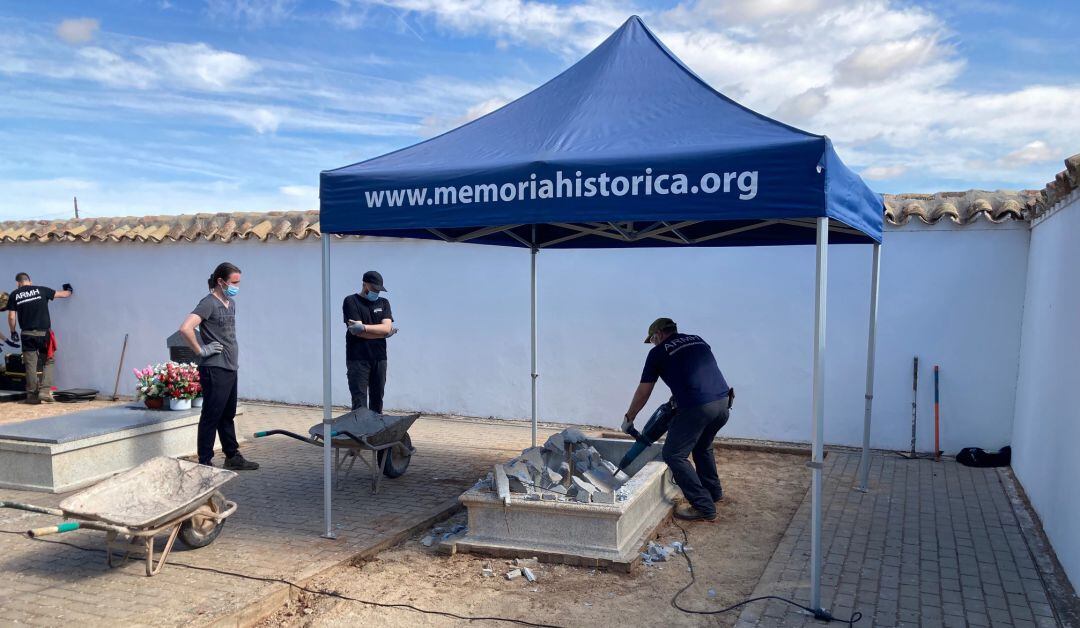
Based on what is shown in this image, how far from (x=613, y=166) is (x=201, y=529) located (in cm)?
344

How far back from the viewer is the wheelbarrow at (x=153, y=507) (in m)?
4.12

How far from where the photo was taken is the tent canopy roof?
13.3 feet

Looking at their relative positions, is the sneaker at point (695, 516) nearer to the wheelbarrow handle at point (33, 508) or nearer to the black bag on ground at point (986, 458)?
the black bag on ground at point (986, 458)

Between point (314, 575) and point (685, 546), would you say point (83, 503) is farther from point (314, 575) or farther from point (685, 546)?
point (685, 546)

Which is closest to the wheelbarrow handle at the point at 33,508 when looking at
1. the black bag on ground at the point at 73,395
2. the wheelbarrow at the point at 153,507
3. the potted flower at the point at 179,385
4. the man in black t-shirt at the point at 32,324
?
the wheelbarrow at the point at 153,507

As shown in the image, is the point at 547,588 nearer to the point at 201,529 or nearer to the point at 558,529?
the point at 558,529

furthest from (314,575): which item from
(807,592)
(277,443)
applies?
(277,443)

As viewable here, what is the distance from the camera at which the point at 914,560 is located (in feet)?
16.4

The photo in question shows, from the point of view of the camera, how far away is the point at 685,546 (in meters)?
5.28

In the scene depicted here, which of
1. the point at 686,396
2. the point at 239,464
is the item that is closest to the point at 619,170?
the point at 686,396

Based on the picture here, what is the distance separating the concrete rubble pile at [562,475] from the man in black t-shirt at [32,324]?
356 inches

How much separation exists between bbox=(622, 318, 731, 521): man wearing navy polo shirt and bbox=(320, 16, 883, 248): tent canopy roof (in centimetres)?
119

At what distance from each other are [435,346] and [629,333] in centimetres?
268

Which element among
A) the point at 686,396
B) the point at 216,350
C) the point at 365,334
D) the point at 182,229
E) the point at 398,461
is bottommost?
the point at 398,461
